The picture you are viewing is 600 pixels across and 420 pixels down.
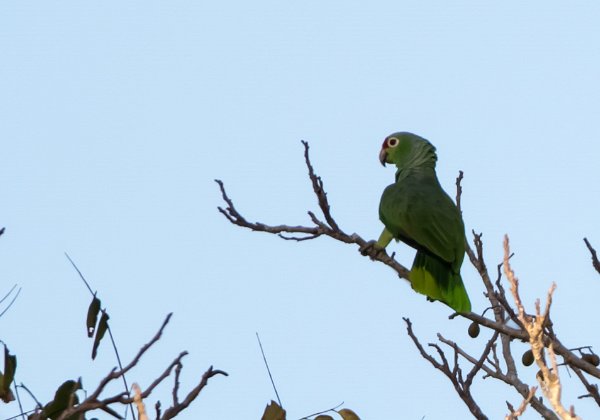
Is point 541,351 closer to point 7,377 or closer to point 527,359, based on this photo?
point 7,377

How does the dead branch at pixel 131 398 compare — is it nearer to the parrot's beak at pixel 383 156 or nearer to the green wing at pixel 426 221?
the green wing at pixel 426 221

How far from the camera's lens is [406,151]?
7.67 m

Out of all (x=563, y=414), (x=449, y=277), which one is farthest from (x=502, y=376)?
(x=563, y=414)

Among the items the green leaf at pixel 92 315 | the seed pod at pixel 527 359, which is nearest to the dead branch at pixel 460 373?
the seed pod at pixel 527 359

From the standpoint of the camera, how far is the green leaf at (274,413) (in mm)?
3318

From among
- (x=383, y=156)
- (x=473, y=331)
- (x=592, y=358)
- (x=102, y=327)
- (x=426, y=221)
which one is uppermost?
(x=383, y=156)

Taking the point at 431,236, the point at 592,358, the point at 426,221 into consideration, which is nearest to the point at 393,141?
the point at 426,221

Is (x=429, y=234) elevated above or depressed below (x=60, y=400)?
above

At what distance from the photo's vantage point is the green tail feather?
5.74m

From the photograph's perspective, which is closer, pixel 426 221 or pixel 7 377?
pixel 7 377

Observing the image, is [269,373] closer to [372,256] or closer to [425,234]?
[372,256]

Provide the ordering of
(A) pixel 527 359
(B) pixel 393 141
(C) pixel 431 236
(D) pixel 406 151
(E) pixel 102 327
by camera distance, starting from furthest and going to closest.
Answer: (B) pixel 393 141 → (D) pixel 406 151 → (C) pixel 431 236 → (A) pixel 527 359 → (E) pixel 102 327

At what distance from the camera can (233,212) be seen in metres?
5.02

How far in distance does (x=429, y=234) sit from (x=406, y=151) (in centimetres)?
180
